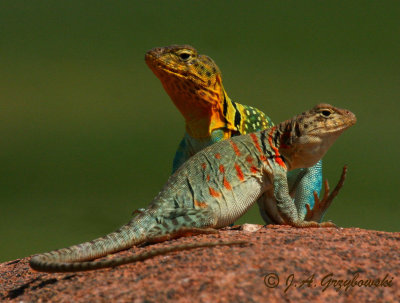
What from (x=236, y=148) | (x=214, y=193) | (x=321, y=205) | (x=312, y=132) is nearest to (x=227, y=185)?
(x=214, y=193)

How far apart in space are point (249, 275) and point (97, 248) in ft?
4.93

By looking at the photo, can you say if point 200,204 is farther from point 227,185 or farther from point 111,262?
point 111,262

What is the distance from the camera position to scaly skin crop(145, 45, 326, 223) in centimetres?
686

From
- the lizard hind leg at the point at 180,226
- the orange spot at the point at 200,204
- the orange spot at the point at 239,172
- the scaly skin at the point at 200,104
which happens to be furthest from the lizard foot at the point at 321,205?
the lizard hind leg at the point at 180,226

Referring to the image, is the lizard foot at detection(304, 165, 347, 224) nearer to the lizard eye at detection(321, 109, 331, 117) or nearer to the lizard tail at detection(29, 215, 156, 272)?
the lizard eye at detection(321, 109, 331, 117)

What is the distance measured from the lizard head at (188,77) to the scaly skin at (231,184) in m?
1.15

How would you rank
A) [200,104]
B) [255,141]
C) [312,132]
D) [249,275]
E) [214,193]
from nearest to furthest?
[249,275] < [214,193] < [312,132] < [255,141] < [200,104]

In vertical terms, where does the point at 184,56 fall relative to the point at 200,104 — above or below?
above

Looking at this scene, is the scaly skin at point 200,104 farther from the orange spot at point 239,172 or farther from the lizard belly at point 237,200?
the orange spot at point 239,172

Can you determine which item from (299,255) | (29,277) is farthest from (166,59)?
(299,255)

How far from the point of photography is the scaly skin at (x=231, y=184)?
5105mm

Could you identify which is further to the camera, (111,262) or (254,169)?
(254,169)

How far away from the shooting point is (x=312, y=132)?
19.0 ft

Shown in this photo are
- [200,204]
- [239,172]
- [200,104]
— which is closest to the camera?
[200,204]
